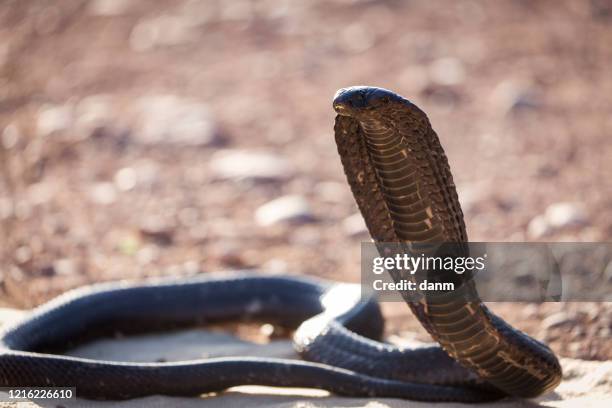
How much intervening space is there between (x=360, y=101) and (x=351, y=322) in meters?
2.12

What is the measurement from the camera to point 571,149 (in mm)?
8664

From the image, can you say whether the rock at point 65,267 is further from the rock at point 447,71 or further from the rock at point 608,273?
the rock at point 447,71

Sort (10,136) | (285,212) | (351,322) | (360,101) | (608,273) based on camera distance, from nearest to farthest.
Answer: (360,101) < (351,322) < (608,273) < (285,212) < (10,136)

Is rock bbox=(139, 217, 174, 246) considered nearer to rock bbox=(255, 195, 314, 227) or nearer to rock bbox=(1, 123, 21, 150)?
rock bbox=(255, 195, 314, 227)

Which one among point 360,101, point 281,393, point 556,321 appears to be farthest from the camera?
point 556,321

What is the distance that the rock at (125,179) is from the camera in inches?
332

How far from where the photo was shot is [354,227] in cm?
725

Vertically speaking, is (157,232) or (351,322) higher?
(157,232)

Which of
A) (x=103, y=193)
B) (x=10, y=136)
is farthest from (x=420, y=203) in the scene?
(x=10, y=136)

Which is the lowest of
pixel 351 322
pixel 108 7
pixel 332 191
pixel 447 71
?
pixel 351 322

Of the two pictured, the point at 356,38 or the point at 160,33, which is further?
the point at 160,33

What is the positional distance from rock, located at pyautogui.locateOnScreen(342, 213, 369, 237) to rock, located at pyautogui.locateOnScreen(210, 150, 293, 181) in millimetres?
1174

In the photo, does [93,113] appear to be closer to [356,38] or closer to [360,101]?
[356,38]

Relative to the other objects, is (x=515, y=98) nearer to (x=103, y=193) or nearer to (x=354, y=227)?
(x=354, y=227)
